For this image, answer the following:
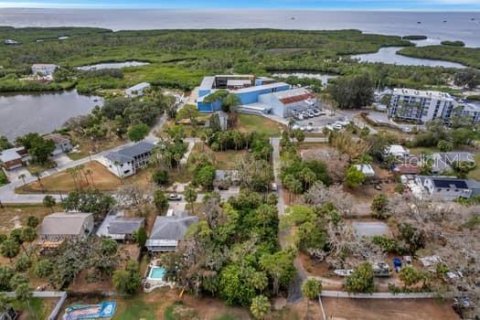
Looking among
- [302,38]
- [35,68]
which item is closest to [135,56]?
[35,68]

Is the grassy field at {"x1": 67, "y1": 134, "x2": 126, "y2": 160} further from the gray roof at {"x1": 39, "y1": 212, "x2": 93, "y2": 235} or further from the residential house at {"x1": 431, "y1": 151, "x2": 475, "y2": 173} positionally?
the residential house at {"x1": 431, "y1": 151, "x2": 475, "y2": 173}

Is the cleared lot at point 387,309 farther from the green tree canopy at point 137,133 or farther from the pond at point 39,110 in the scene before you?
the pond at point 39,110

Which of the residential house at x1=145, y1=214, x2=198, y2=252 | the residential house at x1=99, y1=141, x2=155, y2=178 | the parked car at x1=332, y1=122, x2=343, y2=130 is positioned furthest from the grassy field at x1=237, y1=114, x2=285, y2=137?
the residential house at x1=145, y1=214, x2=198, y2=252

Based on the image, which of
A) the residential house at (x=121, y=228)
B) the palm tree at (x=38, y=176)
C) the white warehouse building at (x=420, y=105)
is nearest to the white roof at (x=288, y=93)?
the white warehouse building at (x=420, y=105)

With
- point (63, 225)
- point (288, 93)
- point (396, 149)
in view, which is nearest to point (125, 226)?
point (63, 225)

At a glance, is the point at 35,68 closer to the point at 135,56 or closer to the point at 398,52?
the point at 135,56
